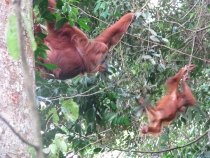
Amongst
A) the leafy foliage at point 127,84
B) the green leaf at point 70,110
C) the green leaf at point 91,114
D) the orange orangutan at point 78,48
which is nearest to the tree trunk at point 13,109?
the green leaf at point 70,110

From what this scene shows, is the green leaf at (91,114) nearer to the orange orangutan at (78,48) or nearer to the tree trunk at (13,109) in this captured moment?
the orange orangutan at (78,48)

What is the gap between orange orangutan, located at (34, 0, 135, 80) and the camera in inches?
153

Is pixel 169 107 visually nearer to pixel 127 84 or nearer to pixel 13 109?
pixel 127 84

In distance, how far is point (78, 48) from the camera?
398 centimetres

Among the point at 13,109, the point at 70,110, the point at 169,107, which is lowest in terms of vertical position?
the point at 169,107

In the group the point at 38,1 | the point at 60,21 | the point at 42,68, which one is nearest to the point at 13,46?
the point at 38,1

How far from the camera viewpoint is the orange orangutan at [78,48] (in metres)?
3.90

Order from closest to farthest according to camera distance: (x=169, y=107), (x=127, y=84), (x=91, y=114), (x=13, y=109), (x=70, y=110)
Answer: (x=13, y=109) → (x=70, y=110) → (x=169, y=107) → (x=91, y=114) → (x=127, y=84)

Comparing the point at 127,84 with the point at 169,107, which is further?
the point at 127,84

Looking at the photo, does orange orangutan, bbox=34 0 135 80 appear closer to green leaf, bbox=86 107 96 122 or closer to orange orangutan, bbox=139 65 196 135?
green leaf, bbox=86 107 96 122

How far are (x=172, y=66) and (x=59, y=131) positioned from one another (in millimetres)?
1369

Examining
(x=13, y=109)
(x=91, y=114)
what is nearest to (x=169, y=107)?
(x=91, y=114)

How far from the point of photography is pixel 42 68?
3.77m

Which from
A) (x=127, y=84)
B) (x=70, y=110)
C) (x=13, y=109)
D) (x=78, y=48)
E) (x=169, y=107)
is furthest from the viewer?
(x=127, y=84)
